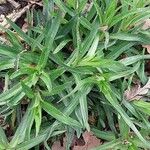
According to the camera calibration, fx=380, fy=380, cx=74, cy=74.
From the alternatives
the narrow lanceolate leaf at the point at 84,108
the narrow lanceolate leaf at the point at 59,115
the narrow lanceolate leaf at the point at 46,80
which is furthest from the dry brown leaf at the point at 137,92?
the narrow lanceolate leaf at the point at 46,80

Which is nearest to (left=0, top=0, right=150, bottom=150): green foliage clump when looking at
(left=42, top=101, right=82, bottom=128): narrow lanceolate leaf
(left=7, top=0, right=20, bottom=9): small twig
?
(left=42, top=101, right=82, bottom=128): narrow lanceolate leaf

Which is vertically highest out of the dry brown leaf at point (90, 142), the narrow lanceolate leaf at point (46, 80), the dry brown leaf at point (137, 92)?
the narrow lanceolate leaf at point (46, 80)

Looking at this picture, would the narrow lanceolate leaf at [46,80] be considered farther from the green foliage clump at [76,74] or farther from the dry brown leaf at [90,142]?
the dry brown leaf at [90,142]

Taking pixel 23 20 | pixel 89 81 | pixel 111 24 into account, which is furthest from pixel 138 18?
pixel 23 20

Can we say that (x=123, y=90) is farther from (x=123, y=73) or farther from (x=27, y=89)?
(x=27, y=89)

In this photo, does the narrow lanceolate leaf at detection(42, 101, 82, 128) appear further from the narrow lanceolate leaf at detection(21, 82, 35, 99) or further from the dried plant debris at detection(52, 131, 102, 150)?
the dried plant debris at detection(52, 131, 102, 150)

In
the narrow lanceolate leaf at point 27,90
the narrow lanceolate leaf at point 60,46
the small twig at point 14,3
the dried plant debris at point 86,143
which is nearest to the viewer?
the narrow lanceolate leaf at point 27,90

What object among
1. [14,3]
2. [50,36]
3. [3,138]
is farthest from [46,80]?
[14,3]

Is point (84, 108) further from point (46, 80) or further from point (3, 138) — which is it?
point (3, 138)
